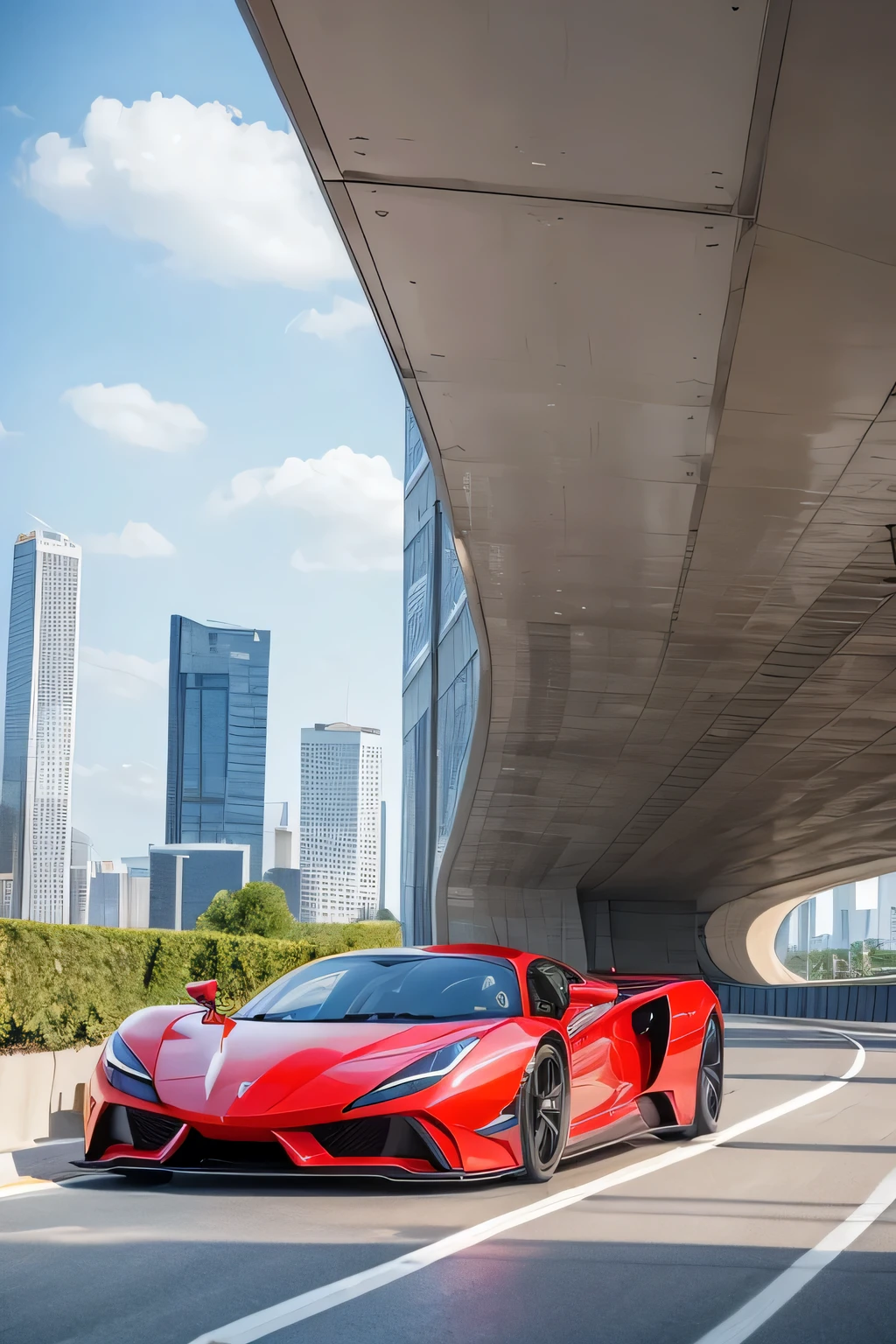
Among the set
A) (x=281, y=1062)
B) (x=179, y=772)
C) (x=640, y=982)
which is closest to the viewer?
(x=281, y=1062)

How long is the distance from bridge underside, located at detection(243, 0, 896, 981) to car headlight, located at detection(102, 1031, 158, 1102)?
4798 millimetres

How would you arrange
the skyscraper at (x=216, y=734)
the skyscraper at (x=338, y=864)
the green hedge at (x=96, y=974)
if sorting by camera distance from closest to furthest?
the green hedge at (x=96, y=974) < the skyscraper at (x=216, y=734) < the skyscraper at (x=338, y=864)

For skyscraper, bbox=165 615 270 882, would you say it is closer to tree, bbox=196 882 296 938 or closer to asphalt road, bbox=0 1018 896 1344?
tree, bbox=196 882 296 938

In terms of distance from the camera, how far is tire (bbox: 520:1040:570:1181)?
572cm

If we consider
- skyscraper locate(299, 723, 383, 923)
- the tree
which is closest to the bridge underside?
the tree

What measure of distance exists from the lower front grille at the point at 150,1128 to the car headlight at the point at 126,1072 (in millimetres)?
70

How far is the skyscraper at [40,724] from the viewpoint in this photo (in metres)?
157

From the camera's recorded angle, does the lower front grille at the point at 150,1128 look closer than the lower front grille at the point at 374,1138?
No

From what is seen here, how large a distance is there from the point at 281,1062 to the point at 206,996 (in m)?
0.92

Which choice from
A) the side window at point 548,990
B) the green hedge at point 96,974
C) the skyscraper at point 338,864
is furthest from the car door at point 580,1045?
the skyscraper at point 338,864

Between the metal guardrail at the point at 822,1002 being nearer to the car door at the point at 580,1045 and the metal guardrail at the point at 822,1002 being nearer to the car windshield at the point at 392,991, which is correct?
the car door at the point at 580,1045

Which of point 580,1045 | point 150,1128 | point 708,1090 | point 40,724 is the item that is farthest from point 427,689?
point 40,724

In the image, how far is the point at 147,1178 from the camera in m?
5.74

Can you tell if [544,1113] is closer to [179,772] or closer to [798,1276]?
[798,1276]
